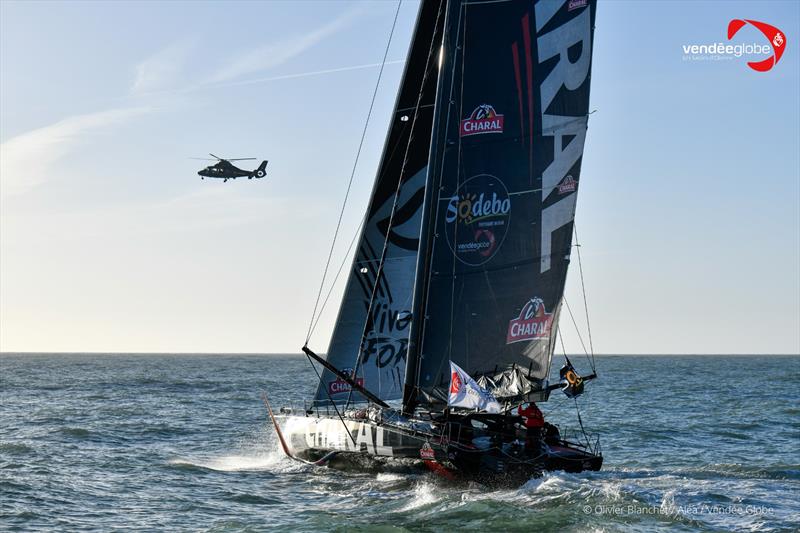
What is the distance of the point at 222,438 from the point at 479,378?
14.9 meters

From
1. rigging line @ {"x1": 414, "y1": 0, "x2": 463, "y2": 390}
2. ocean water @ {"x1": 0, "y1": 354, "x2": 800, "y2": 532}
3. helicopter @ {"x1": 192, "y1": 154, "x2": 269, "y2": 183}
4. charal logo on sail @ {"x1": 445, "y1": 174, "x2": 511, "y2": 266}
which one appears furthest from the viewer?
helicopter @ {"x1": 192, "y1": 154, "x2": 269, "y2": 183}

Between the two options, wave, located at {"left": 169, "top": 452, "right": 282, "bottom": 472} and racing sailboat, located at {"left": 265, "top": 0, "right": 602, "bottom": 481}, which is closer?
racing sailboat, located at {"left": 265, "top": 0, "right": 602, "bottom": 481}

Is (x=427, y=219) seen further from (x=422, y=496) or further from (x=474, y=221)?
(x=422, y=496)

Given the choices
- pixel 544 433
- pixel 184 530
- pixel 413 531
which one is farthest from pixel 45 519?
pixel 544 433

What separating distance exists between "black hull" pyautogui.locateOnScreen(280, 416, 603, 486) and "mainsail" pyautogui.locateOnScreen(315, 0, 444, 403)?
99.5 inches

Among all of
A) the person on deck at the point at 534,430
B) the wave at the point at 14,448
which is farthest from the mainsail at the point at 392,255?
the wave at the point at 14,448

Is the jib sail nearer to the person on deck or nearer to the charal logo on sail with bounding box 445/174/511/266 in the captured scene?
the charal logo on sail with bounding box 445/174/511/266

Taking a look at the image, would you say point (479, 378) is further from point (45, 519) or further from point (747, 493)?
point (45, 519)

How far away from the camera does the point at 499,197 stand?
23.4 m

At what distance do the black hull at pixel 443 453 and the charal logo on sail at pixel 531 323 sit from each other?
8.12ft

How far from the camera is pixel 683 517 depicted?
770 inches

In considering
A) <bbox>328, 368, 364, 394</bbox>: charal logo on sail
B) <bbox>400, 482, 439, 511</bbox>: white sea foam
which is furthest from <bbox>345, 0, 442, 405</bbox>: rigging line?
<bbox>400, 482, 439, 511</bbox>: white sea foam

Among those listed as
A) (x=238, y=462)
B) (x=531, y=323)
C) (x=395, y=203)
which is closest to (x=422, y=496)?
(x=531, y=323)

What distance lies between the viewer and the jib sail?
916 inches
